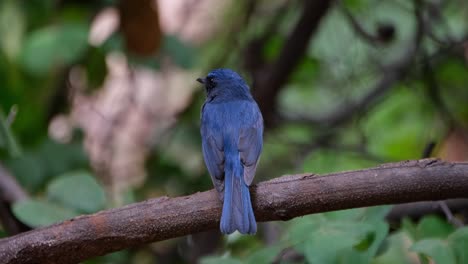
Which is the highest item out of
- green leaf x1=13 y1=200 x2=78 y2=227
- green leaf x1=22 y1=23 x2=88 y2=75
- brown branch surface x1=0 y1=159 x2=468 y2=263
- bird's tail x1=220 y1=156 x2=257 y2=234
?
green leaf x1=22 y1=23 x2=88 y2=75

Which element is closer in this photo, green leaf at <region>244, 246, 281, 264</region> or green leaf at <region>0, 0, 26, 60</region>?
green leaf at <region>244, 246, 281, 264</region>

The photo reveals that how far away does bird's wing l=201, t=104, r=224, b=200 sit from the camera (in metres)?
3.32

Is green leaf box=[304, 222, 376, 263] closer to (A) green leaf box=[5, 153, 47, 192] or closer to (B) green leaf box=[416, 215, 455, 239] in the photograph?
(B) green leaf box=[416, 215, 455, 239]

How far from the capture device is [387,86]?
537 cm

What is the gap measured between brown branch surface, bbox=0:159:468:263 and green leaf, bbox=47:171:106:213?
0.77m

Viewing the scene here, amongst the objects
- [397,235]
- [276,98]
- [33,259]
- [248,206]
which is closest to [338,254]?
[248,206]

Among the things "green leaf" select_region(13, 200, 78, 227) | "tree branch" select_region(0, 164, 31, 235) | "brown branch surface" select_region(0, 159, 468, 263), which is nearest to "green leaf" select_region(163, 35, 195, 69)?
"tree branch" select_region(0, 164, 31, 235)

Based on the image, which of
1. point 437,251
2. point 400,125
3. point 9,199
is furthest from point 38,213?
point 400,125

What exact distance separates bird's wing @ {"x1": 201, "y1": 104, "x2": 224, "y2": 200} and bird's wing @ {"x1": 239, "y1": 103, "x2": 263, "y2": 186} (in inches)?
3.6

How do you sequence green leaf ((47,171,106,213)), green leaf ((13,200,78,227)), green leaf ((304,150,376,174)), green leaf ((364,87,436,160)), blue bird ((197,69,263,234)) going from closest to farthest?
blue bird ((197,69,263,234)), green leaf ((13,200,78,227)), green leaf ((47,171,106,213)), green leaf ((304,150,376,174)), green leaf ((364,87,436,160))

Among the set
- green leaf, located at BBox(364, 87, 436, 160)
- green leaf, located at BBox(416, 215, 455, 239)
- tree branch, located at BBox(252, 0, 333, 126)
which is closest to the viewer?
green leaf, located at BBox(416, 215, 455, 239)

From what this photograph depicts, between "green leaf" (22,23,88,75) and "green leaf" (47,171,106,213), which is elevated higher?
"green leaf" (22,23,88,75)

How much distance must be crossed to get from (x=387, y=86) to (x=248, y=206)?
269 centimetres

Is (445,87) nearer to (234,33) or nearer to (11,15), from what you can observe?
(234,33)
